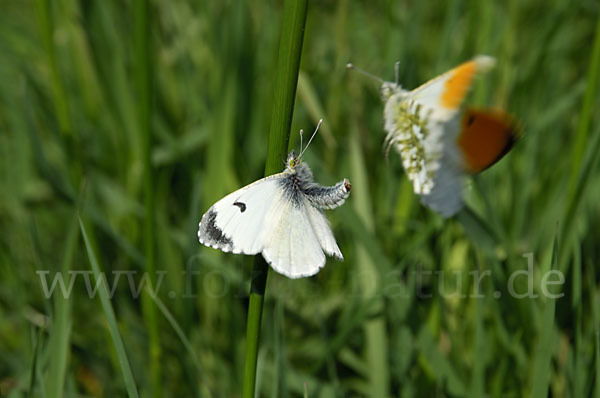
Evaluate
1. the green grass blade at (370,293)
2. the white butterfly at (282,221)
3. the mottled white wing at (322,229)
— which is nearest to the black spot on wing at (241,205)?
the white butterfly at (282,221)

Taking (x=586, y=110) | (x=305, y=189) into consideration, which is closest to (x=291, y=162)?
(x=305, y=189)

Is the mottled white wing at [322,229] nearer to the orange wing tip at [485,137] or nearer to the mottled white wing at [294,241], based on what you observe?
the mottled white wing at [294,241]

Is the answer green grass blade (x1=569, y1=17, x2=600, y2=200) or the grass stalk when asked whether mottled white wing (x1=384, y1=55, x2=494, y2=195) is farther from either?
the grass stalk

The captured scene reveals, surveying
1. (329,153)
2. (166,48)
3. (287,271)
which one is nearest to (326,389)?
(287,271)

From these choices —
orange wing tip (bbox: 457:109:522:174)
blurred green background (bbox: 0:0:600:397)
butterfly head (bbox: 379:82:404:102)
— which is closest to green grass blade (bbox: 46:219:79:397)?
blurred green background (bbox: 0:0:600:397)

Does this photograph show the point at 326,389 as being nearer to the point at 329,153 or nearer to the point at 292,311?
the point at 292,311
